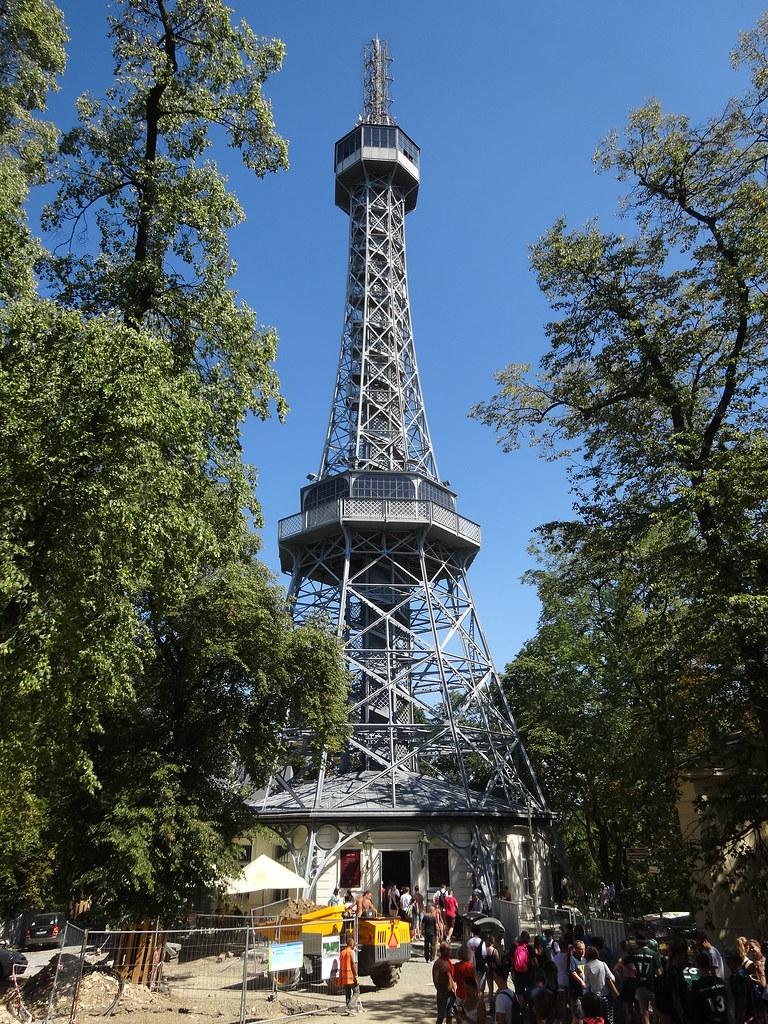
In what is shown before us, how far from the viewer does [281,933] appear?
1703cm

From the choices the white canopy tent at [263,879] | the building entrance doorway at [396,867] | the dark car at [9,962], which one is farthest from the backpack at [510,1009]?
the building entrance doorway at [396,867]

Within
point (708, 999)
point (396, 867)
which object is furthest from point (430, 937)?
point (708, 999)

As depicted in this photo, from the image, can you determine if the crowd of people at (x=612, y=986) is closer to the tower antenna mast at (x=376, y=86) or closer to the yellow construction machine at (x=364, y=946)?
the yellow construction machine at (x=364, y=946)

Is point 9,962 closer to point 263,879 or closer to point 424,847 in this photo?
point 263,879

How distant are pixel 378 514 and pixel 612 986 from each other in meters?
26.0

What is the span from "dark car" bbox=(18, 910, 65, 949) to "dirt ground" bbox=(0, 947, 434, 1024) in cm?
1183

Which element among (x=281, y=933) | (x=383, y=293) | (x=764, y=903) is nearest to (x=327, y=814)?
(x=281, y=933)

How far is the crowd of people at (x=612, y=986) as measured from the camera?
8398 millimetres

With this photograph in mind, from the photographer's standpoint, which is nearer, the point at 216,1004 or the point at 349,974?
the point at 349,974

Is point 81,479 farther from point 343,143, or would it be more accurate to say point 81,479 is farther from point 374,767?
point 343,143

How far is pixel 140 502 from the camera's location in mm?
9641

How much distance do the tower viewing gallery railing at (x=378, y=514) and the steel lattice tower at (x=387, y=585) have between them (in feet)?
0.24

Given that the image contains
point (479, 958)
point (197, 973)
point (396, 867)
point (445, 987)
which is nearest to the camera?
point (445, 987)

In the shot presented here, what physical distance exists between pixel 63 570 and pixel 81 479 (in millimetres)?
1145
